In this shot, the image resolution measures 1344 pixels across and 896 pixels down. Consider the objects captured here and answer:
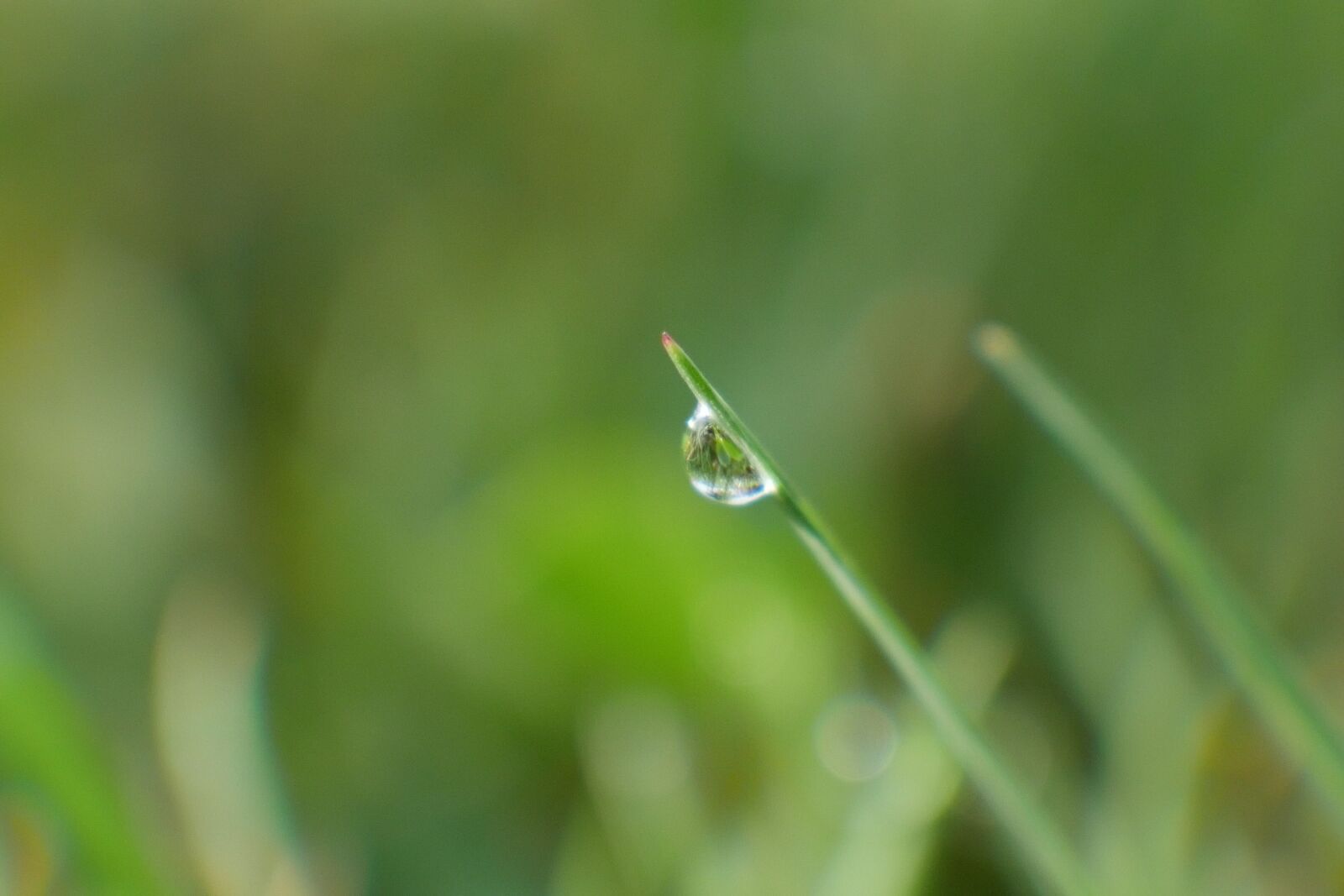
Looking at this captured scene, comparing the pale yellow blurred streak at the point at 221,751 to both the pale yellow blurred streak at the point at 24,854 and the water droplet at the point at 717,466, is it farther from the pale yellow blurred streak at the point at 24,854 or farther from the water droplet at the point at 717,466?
the water droplet at the point at 717,466

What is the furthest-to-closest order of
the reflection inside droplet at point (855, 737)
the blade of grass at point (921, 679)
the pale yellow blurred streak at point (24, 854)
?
the reflection inside droplet at point (855, 737)
the pale yellow blurred streak at point (24, 854)
the blade of grass at point (921, 679)

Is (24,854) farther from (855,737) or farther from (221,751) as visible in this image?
(855,737)

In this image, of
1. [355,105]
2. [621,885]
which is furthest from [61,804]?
[355,105]

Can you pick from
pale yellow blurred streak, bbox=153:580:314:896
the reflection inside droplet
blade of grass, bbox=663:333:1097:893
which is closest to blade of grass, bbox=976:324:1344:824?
blade of grass, bbox=663:333:1097:893

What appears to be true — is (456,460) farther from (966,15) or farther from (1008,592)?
(966,15)

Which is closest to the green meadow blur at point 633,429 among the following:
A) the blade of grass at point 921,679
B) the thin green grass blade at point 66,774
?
the thin green grass blade at point 66,774

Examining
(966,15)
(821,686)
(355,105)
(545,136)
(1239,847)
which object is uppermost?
(355,105)

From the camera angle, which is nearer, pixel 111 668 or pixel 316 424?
pixel 111 668

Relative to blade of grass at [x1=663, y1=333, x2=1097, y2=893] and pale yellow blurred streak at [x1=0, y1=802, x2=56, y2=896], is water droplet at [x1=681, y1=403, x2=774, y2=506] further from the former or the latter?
pale yellow blurred streak at [x1=0, y1=802, x2=56, y2=896]
